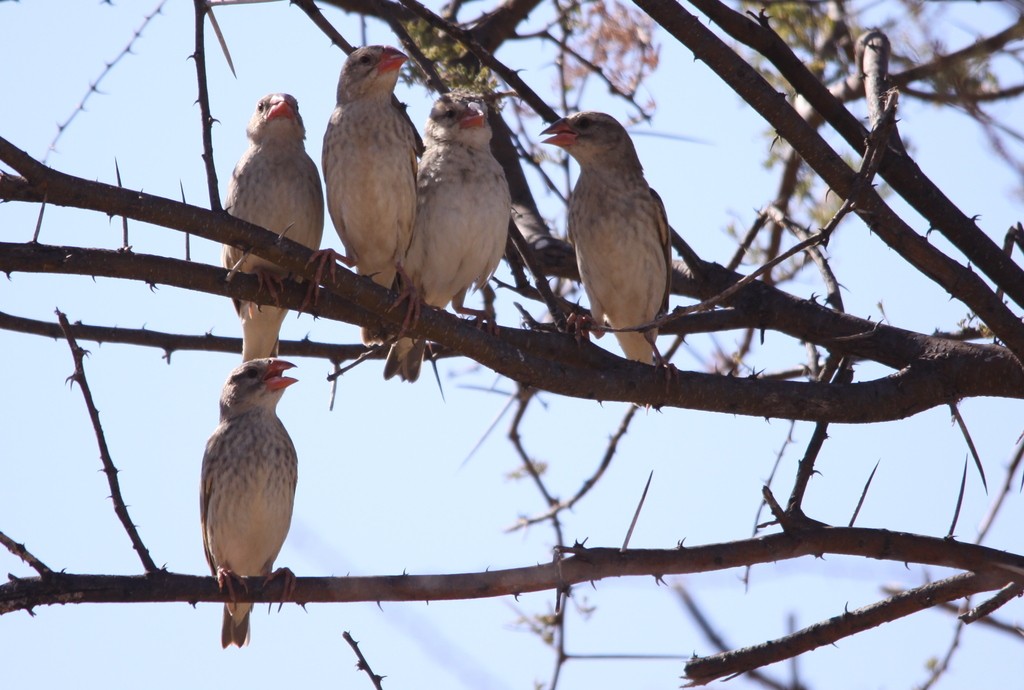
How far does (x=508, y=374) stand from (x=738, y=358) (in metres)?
2.72

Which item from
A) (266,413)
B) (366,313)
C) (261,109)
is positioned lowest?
(366,313)

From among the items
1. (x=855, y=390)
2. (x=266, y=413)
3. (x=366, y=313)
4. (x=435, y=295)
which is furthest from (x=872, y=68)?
(x=266, y=413)

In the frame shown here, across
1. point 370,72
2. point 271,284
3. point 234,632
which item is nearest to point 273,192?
point 370,72

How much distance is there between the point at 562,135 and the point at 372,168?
1654mm

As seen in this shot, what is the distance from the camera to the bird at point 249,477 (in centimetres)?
586

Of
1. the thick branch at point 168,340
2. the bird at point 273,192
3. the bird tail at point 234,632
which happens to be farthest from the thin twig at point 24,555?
the bird tail at point 234,632

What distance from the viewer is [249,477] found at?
588 cm

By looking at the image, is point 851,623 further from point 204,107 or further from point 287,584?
point 204,107

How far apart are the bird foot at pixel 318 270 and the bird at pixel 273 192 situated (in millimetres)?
1043

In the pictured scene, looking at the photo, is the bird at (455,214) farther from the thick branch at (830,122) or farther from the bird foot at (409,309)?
the thick branch at (830,122)

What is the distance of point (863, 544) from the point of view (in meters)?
4.09

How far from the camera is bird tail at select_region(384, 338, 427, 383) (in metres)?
5.84

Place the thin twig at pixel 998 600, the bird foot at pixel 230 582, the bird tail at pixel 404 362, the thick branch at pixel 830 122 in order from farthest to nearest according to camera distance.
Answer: the bird tail at pixel 404 362, the bird foot at pixel 230 582, the thick branch at pixel 830 122, the thin twig at pixel 998 600

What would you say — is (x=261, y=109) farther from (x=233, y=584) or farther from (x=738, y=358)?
(x=738, y=358)
